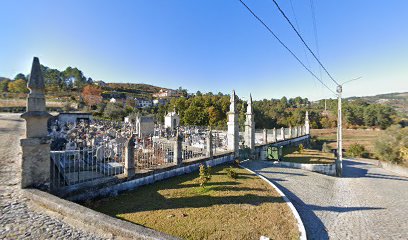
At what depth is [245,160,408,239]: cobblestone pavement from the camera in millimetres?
5766

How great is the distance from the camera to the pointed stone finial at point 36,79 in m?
5.46

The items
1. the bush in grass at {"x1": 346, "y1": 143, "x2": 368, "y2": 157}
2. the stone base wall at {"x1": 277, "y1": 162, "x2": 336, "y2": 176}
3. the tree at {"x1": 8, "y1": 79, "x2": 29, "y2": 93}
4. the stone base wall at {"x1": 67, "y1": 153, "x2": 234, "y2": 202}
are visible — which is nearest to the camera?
the stone base wall at {"x1": 67, "y1": 153, "x2": 234, "y2": 202}

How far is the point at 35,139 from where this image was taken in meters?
5.40

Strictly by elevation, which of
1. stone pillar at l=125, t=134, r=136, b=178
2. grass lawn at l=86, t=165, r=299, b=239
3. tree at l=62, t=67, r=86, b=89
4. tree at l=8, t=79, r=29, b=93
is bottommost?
grass lawn at l=86, t=165, r=299, b=239

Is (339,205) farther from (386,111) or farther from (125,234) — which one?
(386,111)

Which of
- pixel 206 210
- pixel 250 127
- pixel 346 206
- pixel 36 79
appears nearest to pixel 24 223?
pixel 36 79

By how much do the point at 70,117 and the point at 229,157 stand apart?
25.6 metres

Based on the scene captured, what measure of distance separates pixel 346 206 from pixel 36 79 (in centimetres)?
1048

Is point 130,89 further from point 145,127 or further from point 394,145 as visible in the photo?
point 394,145

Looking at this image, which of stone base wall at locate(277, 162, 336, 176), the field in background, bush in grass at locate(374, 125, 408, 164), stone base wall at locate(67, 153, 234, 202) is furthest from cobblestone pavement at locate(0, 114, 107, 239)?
the field in background

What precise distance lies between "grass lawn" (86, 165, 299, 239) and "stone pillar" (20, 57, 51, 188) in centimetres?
148

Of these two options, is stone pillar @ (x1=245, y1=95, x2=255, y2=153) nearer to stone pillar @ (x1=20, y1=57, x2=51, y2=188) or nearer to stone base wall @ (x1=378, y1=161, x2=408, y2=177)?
stone pillar @ (x1=20, y1=57, x2=51, y2=188)

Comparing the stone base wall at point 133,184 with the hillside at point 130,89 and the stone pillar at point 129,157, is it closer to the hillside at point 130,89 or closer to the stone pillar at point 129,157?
the stone pillar at point 129,157

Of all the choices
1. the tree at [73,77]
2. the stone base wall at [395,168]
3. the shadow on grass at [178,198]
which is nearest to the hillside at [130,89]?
the tree at [73,77]
